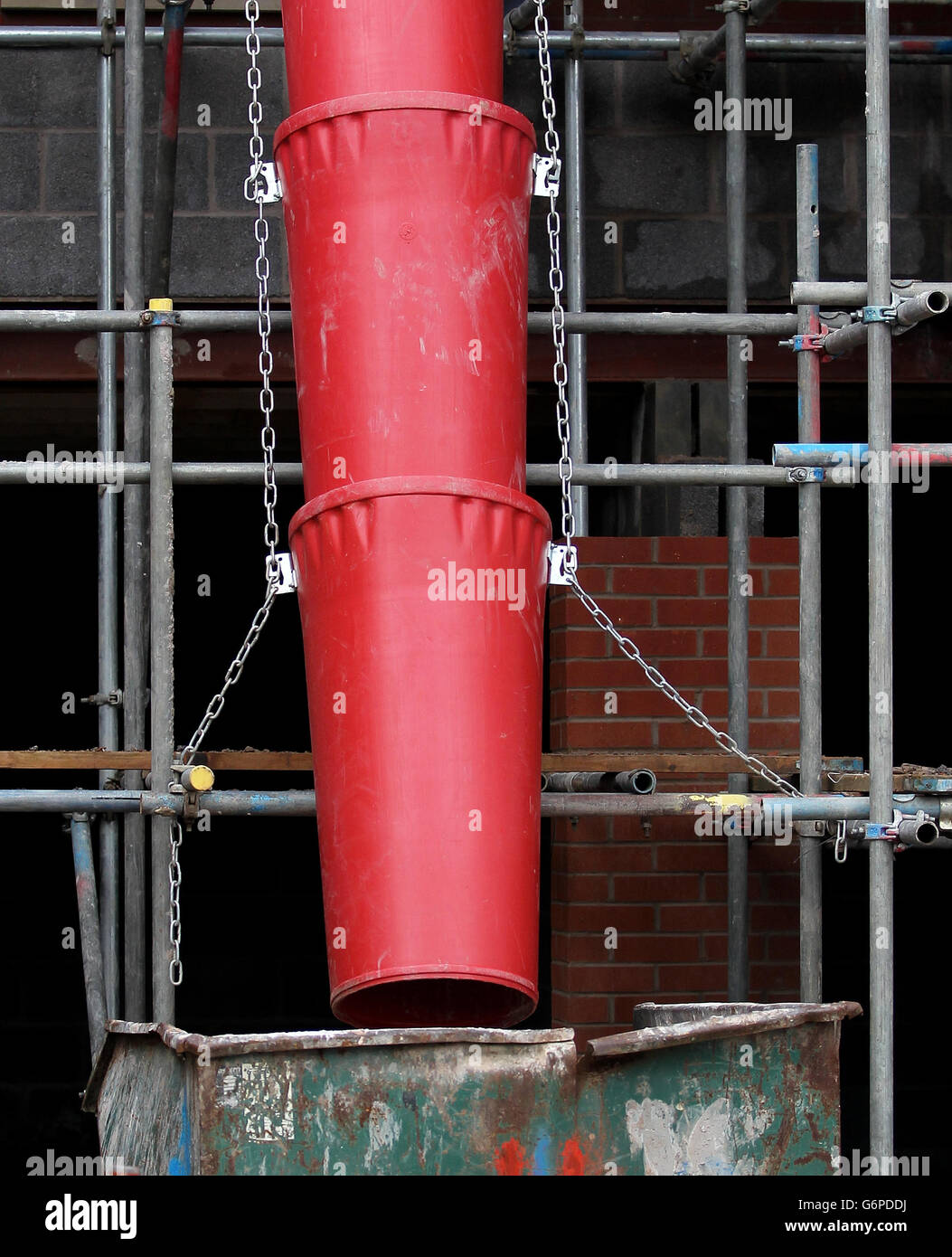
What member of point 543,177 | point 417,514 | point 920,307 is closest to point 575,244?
point 543,177

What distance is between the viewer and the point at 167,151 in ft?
19.8

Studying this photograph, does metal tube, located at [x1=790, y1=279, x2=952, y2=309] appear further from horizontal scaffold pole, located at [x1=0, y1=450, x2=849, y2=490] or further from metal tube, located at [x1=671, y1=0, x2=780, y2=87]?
metal tube, located at [x1=671, y1=0, x2=780, y2=87]

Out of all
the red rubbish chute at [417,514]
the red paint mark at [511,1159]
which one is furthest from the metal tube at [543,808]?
the red paint mark at [511,1159]

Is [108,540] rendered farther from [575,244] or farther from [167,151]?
[575,244]

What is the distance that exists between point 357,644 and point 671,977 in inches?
101

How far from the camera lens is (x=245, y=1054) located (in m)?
3.49

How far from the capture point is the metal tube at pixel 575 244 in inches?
240

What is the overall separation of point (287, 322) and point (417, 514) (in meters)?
1.07

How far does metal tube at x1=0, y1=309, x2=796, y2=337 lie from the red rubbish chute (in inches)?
16.4

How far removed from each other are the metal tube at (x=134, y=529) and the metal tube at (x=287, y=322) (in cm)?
70

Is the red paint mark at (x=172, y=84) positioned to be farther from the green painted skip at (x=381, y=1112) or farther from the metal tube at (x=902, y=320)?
the green painted skip at (x=381, y=1112)

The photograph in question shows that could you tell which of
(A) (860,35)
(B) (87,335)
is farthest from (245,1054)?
(A) (860,35)

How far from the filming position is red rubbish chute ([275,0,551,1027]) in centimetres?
409
